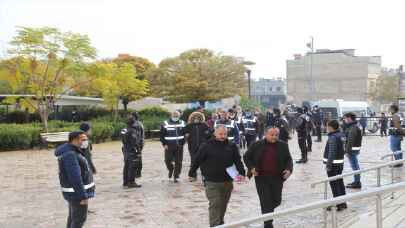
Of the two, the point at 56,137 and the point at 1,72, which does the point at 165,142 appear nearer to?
the point at 56,137

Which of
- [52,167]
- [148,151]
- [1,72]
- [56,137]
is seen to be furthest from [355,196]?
[1,72]

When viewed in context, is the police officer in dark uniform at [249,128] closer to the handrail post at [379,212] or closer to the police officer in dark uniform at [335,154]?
the police officer in dark uniform at [335,154]

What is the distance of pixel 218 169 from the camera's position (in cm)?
727

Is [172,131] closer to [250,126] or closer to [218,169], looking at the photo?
[218,169]

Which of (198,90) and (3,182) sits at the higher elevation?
(198,90)

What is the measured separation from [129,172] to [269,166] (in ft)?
18.3

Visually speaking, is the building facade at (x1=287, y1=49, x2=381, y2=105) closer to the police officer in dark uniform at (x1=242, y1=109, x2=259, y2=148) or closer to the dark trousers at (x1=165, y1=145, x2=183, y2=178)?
the police officer in dark uniform at (x1=242, y1=109, x2=259, y2=148)

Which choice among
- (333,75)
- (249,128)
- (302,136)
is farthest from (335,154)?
(333,75)

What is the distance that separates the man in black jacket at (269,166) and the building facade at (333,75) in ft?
249

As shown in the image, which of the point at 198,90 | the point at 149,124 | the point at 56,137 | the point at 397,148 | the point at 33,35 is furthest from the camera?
the point at 198,90

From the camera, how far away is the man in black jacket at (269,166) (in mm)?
7227

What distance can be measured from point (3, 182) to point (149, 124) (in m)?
16.0

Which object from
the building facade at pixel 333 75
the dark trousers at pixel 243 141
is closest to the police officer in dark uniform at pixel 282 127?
the dark trousers at pixel 243 141

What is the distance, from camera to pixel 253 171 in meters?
7.25
